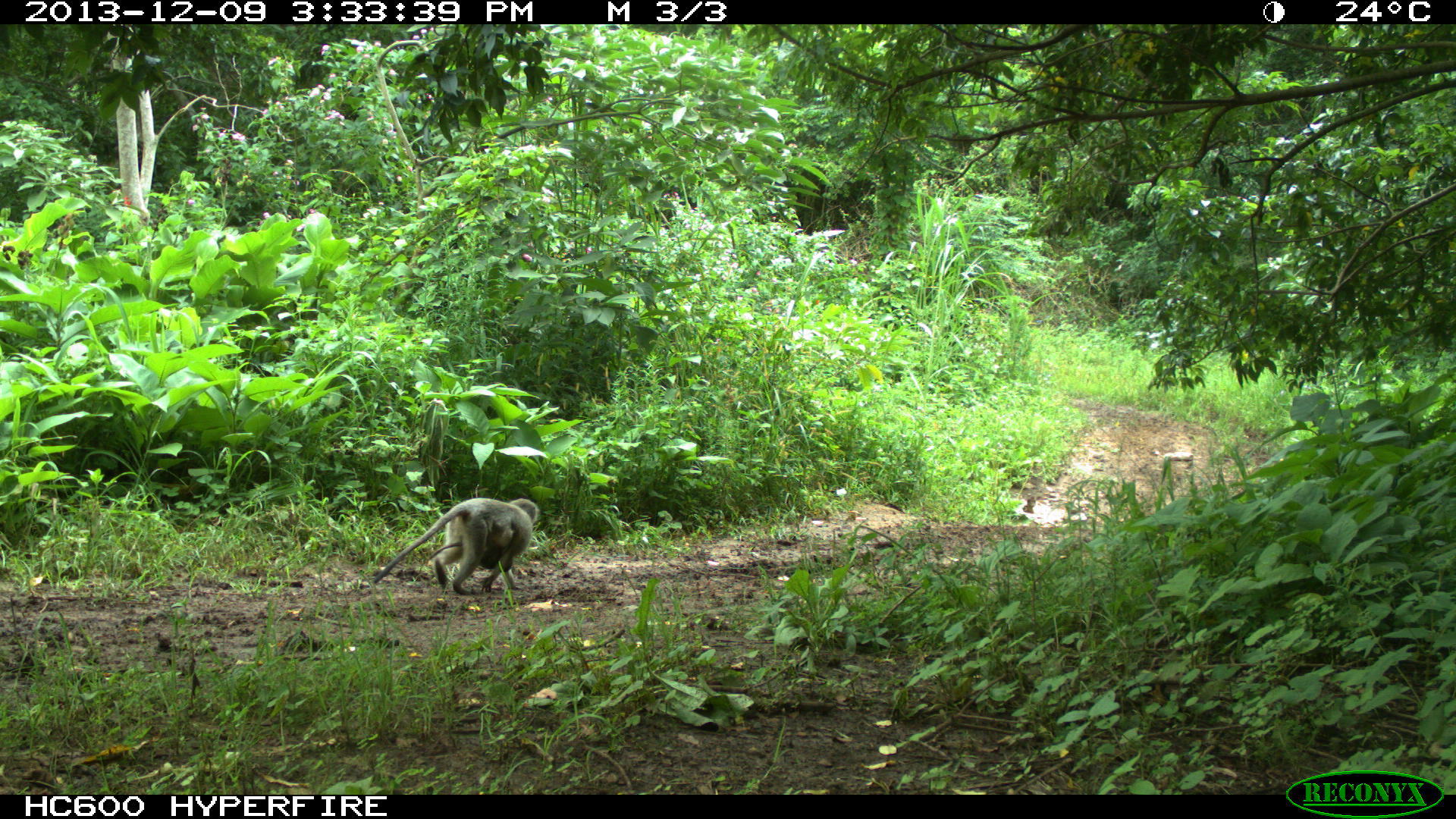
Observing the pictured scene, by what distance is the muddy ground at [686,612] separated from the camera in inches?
99.3

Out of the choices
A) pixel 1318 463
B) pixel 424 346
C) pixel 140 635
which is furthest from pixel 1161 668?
pixel 424 346

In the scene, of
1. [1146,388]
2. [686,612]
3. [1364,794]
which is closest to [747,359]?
[686,612]

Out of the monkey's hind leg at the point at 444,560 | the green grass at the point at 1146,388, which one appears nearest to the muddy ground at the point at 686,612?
the monkey's hind leg at the point at 444,560

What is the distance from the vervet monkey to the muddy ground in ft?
0.44

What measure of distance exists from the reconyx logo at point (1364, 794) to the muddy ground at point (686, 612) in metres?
0.14

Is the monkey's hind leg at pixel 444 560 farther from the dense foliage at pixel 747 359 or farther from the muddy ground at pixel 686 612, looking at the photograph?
the dense foliage at pixel 747 359

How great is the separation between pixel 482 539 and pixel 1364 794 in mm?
3518

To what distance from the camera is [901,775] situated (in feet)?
8.20

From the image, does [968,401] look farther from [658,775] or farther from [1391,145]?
[658,775]

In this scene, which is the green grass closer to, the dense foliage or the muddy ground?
the dense foliage

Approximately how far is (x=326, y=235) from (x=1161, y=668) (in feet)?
20.4

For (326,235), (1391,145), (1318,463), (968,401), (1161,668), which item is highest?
(1391,145)
